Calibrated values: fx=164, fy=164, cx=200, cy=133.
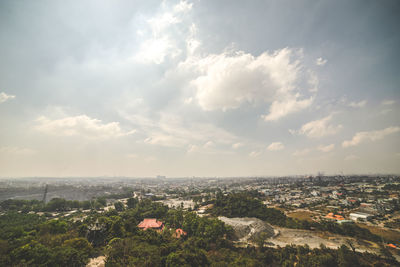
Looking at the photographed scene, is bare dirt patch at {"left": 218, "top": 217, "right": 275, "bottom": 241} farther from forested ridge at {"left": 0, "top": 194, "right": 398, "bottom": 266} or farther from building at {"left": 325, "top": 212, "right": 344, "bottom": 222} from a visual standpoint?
building at {"left": 325, "top": 212, "right": 344, "bottom": 222}

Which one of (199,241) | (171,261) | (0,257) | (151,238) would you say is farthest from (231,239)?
(0,257)

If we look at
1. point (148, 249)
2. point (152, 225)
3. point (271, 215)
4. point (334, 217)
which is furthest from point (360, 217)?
point (148, 249)

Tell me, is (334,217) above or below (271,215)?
below

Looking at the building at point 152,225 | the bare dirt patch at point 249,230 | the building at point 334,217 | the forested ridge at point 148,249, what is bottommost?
the building at point 334,217

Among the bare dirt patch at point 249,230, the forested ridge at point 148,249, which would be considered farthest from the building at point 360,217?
the bare dirt patch at point 249,230

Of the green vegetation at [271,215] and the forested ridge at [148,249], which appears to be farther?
the green vegetation at [271,215]

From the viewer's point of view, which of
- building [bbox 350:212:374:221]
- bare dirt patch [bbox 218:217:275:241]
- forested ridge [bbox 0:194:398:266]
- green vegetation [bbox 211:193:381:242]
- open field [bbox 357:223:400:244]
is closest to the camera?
forested ridge [bbox 0:194:398:266]

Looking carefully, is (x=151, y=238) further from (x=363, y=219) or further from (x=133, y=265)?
(x=363, y=219)

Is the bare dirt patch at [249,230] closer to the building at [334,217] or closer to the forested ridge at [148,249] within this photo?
the forested ridge at [148,249]

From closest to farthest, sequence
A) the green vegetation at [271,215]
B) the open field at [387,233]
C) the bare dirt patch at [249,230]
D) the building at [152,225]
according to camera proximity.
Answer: the open field at [387,233], the bare dirt patch at [249,230], the green vegetation at [271,215], the building at [152,225]

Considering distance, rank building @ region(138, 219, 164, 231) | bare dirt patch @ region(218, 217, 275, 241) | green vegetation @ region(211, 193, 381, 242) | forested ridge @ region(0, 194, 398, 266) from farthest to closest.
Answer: building @ region(138, 219, 164, 231) → green vegetation @ region(211, 193, 381, 242) → bare dirt patch @ region(218, 217, 275, 241) → forested ridge @ region(0, 194, 398, 266)

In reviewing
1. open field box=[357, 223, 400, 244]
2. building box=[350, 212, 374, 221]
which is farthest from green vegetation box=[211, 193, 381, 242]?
building box=[350, 212, 374, 221]

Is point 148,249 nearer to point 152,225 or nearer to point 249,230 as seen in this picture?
point 152,225

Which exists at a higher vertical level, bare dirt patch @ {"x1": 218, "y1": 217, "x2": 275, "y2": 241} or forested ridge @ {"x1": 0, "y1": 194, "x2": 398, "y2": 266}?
forested ridge @ {"x1": 0, "y1": 194, "x2": 398, "y2": 266}
